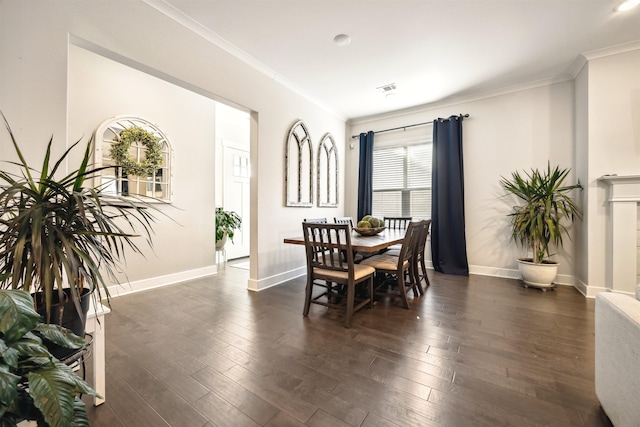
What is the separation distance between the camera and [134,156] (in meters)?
3.31

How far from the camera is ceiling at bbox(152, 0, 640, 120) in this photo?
7.88 ft

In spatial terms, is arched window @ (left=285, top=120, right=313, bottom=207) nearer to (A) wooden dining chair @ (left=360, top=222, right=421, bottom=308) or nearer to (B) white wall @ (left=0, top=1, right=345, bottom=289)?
(B) white wall @ (left=0, top=1, right=345, bottom=289)

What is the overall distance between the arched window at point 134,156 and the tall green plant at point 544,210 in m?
4.70

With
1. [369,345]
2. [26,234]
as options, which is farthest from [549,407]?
[26,234]

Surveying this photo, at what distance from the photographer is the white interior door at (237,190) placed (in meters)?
5.38

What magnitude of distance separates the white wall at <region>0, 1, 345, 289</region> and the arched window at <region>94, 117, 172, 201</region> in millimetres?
229

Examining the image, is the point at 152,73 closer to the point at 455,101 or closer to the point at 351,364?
the point at 351,364

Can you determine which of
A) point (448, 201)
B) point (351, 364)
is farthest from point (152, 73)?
point (448, 201)

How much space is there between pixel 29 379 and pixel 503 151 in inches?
196

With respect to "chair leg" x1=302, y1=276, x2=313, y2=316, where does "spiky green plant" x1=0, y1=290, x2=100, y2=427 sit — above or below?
above

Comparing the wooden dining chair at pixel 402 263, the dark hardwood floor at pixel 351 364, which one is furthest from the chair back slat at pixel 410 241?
the dark hardwood floor at pixel 351 364

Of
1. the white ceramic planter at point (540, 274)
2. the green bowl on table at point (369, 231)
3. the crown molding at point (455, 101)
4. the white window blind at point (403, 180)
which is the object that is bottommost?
the white ceramic planter at point (540, 274)

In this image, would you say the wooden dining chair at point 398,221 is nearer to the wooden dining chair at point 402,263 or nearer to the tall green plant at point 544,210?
the wooden dining chair at point 402,263

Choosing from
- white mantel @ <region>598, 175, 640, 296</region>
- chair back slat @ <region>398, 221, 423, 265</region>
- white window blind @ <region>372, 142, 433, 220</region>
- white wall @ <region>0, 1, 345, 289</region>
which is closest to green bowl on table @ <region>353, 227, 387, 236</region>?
chair back slat @ <region>398, 221, 423, 265</region>
